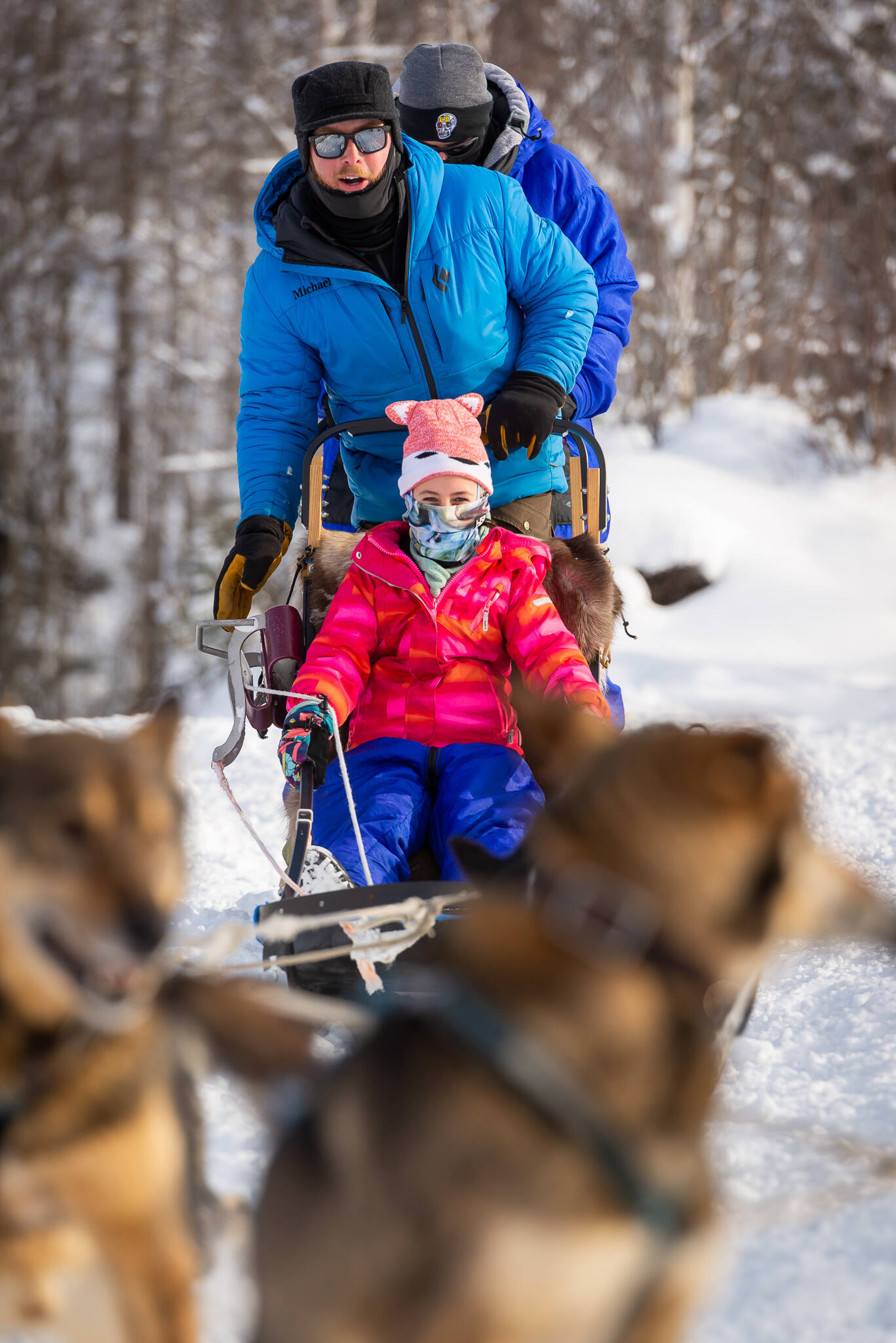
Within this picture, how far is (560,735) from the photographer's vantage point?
1214 millimetres

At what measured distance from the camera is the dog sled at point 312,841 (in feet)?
6.08

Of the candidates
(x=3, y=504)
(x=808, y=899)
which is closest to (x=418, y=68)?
(x=808, y=899)

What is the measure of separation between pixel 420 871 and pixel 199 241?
15083mm

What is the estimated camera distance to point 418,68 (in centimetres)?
388

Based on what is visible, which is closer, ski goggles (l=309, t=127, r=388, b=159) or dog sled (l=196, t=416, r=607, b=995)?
dog sled (l=196, t=416, r=607, b=995)

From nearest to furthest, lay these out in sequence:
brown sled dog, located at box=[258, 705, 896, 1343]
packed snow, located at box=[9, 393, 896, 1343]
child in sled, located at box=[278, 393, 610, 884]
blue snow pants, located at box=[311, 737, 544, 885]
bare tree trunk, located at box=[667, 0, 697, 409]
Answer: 1. brown sled dog, located at box=[258, 705, 896, 1343]
2. packed snow, located at box=[9, 393, 896, 1343]
3. blue snow pants, located at box=[311, 737, 544, 885]
4. child in sled, located at box=[278, 393, 610, 884]
5. bare tree trunk, located at box=[667, 0, 697, 409]

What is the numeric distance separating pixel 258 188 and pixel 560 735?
1336 centimetres

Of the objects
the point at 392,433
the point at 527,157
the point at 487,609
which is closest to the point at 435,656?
the point at 487,609

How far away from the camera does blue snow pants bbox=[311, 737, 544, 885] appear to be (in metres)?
2.47

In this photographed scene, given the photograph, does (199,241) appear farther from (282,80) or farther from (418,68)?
(418,68)

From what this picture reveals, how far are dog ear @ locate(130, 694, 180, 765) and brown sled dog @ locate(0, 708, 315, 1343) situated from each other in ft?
0.09

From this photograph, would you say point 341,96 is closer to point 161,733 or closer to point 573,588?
point 573,588

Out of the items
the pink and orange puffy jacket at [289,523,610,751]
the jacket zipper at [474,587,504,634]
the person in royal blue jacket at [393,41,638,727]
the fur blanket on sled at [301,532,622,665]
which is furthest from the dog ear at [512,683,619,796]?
the person in royal blue jacket at [393,41,638,727]

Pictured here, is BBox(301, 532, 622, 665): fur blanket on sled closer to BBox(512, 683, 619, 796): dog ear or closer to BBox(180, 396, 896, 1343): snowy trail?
BBox(180, 396, 896, 1343): snowy trail
